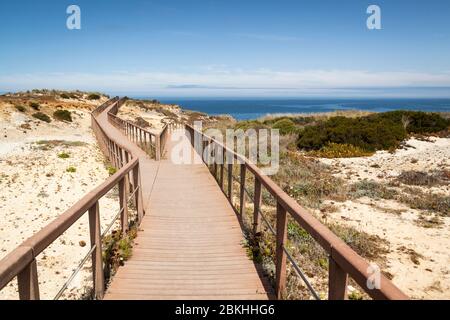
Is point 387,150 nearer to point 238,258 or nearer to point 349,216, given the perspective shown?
point 349,216

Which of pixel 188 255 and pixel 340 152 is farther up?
pixel 340 152

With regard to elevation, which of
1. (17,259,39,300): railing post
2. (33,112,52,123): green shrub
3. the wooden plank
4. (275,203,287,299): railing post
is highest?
(33,112,52,123): green shrub

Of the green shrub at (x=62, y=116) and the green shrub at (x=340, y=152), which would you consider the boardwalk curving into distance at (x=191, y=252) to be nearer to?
the green shrub at (x=340, y=152)

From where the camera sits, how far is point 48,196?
11.8m

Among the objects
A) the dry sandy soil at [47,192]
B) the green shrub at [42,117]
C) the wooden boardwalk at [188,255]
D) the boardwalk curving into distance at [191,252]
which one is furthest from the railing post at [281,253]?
the green shrub at [42,117]

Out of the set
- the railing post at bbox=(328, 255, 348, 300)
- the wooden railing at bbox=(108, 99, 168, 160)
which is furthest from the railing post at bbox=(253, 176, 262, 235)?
the wooden railing at bbox=(108, 99, 168, 160)

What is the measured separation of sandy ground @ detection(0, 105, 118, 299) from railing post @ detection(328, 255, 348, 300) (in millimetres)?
4479

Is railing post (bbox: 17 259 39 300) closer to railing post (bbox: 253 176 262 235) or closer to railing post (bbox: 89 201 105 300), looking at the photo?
railing post (bbox: 89 201 105 300)

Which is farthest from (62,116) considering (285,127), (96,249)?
(96,249)

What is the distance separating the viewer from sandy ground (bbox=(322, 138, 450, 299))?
592 centimetres

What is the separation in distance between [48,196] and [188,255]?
321 inches

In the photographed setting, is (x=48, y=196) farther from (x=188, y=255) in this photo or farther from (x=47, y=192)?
(x=188, y=255)
